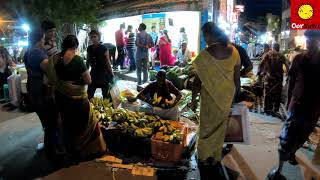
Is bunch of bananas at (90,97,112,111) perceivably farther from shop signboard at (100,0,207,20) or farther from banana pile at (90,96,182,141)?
shop signboard at (100,0,207,20)

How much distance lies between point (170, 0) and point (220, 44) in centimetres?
1080

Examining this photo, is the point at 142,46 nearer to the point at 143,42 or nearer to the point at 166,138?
the point at 143,42

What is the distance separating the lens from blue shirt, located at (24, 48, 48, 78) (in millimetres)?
5711

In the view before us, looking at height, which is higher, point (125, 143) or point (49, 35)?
point (49, 35)

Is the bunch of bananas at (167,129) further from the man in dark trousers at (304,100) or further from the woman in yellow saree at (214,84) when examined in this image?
the man in dark trousers at (304,100)

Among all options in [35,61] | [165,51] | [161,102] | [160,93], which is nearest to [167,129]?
[161,102]

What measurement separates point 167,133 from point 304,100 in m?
2.27

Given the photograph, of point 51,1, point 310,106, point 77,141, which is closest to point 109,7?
point 51,1

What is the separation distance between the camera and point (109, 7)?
19.7m

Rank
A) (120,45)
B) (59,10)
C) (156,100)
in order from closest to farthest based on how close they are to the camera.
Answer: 1. (156,100)
2. (120,45)
3. (59,10)

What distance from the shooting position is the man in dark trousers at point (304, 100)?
15.0ft

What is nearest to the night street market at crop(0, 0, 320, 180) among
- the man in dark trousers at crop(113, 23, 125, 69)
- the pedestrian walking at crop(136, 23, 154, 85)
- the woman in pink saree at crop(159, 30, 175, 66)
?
the pedestrian walking at crop(136, 23, 154, 85)

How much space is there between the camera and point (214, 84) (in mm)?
4777

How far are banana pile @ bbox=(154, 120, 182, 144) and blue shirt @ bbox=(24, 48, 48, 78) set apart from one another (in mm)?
2304
